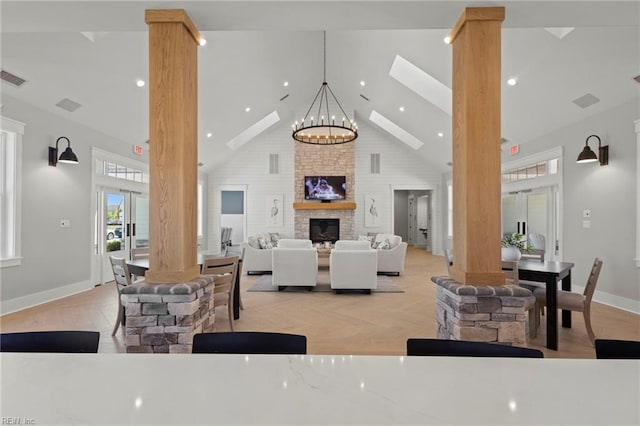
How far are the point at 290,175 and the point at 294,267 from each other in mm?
5347

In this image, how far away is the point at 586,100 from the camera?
455 centimetres

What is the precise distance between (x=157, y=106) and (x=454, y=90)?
7.32 feet

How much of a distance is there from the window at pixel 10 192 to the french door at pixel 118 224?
1.47 metres

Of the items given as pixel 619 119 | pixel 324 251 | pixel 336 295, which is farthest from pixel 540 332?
pixel 324 251

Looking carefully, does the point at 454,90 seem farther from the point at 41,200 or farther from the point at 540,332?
the point at 41,200

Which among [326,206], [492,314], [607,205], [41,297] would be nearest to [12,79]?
[41,297]

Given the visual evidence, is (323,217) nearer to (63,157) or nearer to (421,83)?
(421,83)

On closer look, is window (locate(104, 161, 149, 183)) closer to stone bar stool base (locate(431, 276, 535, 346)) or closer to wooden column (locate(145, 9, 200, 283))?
wooden column (locate(145, 9, 200, 283))

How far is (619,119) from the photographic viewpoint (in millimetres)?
4328

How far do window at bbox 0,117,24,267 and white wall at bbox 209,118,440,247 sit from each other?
589 centimetres

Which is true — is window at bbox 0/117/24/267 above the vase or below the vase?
above

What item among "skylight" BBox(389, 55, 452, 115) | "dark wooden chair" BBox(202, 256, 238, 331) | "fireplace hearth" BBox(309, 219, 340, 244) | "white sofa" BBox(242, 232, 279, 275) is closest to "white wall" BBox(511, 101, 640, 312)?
"skylight" BBox(389, 55, 452, 115)

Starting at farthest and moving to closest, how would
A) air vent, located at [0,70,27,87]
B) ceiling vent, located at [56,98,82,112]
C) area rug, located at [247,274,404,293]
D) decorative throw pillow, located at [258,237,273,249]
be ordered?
decorative throw pillow, located at [258,237,273,249] → area rug, located at [247,274,404,293] → ceiling vent, located at [56,98,82,112] → air vent, located at [0,70,27,87]

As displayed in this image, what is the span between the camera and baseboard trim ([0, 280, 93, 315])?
13.5 feet
